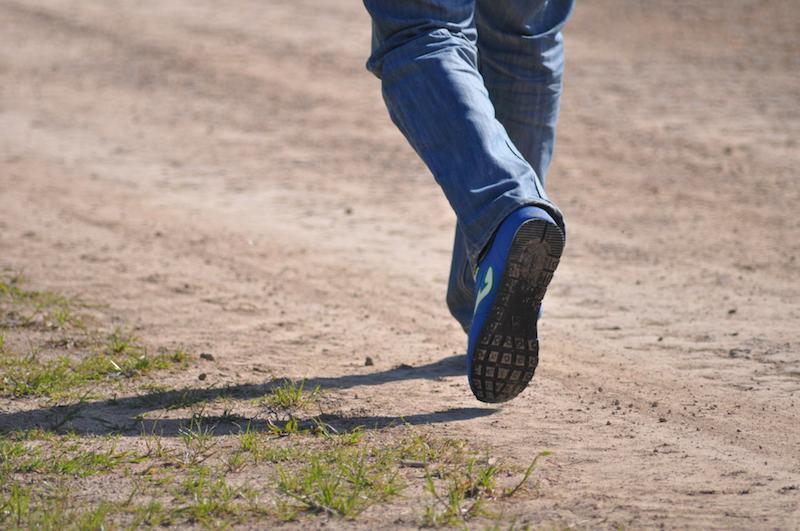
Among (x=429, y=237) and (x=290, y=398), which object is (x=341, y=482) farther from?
(x=429, y=237)

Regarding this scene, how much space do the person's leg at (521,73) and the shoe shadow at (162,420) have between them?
1.70 feet

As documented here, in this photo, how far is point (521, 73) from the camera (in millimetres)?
3354

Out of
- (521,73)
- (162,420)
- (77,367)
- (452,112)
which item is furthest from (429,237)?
(452,112)

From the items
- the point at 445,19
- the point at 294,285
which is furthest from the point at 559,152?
the point at 445,19

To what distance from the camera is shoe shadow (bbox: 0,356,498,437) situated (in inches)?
117

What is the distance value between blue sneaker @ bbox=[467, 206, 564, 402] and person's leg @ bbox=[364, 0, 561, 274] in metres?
0.05

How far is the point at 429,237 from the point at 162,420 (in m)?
2.60

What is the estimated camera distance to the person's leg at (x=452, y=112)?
258 centimetres

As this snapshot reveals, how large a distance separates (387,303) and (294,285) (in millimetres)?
453

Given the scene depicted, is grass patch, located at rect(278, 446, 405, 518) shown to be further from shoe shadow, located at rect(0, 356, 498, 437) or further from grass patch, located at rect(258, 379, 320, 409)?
grass patch, located at rect(258, 379, 320, 409)

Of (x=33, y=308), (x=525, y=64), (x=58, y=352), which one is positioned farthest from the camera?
(x=33, y=308)

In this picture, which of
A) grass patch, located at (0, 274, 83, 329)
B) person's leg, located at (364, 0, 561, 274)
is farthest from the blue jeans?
grass patch, located at (0, 274, 83, 329)

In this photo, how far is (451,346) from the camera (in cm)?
386

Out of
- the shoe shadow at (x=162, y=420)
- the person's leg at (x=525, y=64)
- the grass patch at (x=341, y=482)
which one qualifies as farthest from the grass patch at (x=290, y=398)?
the person's leg at (x=525, y=64)
